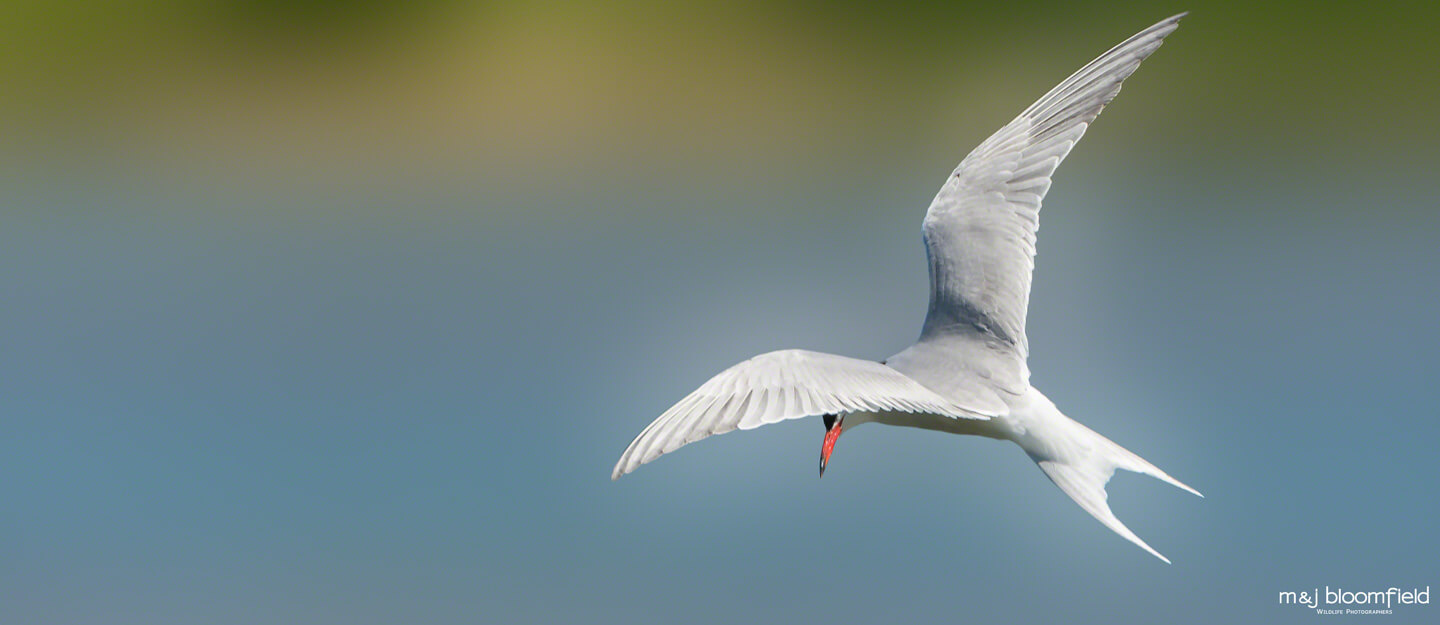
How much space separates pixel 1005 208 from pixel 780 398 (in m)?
0.96

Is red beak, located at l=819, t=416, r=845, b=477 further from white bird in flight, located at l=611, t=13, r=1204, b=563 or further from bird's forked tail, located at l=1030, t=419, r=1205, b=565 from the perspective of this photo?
bird's forked tail, located at l=1030, t=419, r=1205, b=565

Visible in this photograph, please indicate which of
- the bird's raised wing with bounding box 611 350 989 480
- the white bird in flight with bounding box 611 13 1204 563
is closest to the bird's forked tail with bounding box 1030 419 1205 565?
the white bird in flight with bounding box 611 13 1204 563

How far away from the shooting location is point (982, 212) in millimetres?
2500

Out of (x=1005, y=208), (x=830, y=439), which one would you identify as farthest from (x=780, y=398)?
(x=1005, y=208)

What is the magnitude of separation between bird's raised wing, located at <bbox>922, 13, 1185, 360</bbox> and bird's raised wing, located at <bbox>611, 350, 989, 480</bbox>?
16.1 inches

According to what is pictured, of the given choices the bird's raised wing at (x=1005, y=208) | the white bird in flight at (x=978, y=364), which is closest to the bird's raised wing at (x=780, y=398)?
the white bird in flight at (x=978, y=364)

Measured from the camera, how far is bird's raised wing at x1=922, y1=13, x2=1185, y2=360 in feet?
7.85

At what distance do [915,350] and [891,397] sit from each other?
47cm

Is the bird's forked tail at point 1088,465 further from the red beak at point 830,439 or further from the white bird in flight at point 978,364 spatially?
the red beak at point 830,439

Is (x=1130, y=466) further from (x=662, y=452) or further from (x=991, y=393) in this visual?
(x=662, y=452)

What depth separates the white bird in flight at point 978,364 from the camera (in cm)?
179

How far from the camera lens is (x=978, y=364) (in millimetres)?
2266

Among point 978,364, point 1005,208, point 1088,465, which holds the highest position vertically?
point 1005,208

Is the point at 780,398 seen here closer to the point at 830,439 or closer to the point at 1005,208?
the point at 830,439
